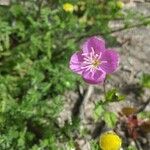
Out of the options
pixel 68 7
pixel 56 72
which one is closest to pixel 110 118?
pixel 56 72

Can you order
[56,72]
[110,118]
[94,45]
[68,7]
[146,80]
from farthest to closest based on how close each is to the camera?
[146,80] → [56,72] → [68,7] → [110,118] → [94,45]

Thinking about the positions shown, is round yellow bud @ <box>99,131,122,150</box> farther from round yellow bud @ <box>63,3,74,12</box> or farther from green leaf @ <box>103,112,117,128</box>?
round yellow bud @ <box>63,3,74,12</box>

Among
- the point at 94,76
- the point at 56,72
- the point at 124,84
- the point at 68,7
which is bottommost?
the point at 124,84

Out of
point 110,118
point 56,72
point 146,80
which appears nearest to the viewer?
point 110,118

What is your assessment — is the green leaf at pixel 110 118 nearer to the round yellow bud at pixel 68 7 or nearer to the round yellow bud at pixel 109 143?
the round yellow bud at pixel 109 143

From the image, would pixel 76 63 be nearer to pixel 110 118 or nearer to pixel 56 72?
pixel 110 118

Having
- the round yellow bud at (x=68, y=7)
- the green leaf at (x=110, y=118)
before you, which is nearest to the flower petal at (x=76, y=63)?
the green leaf at (x=110, y=118)

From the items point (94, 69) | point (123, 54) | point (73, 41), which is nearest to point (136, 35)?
point (123, 54)
